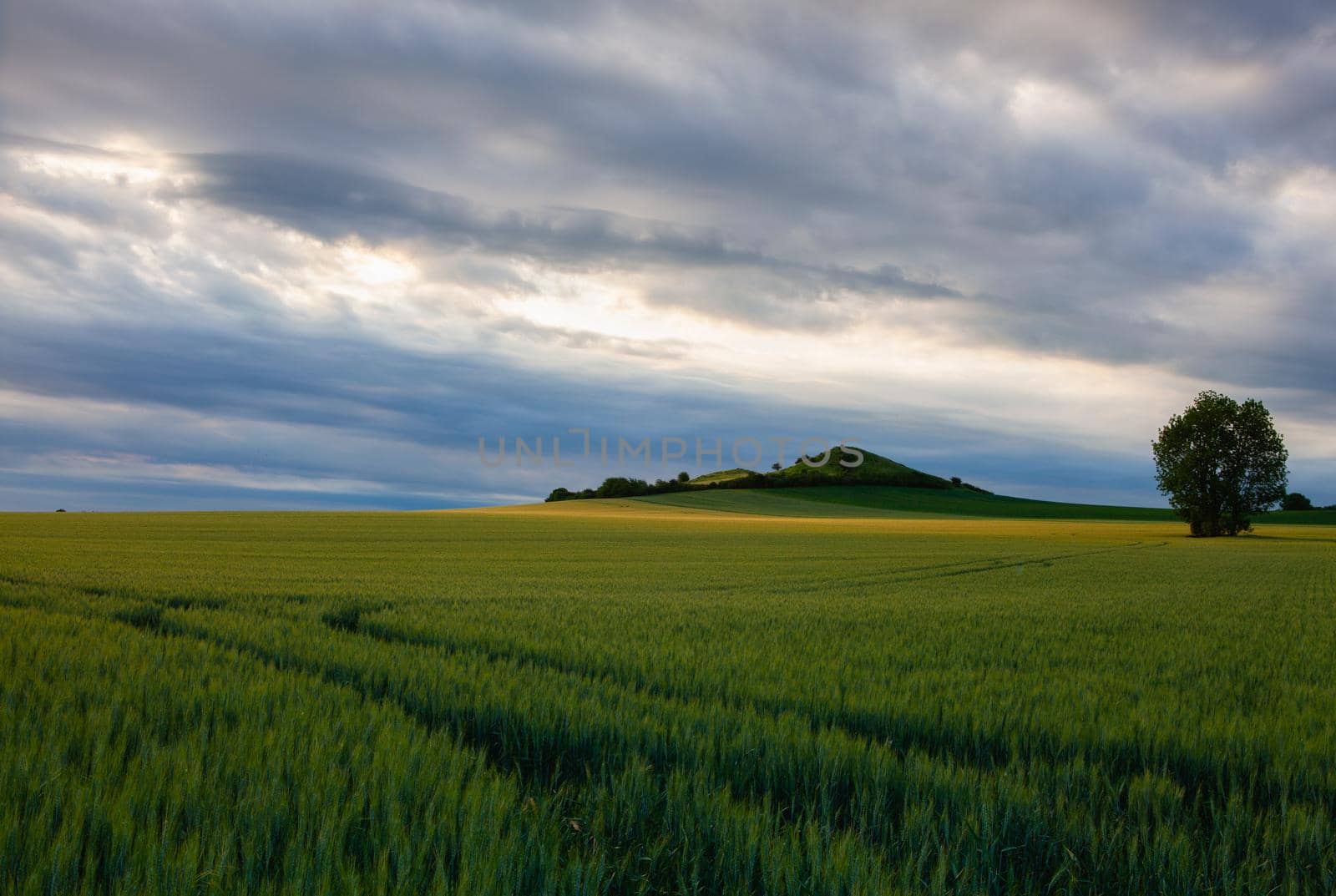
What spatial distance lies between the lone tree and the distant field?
31.6 metres

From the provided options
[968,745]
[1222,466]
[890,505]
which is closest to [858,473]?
[890,505]

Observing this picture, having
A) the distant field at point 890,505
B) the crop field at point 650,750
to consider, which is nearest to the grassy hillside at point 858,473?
the distant field at point 890,505

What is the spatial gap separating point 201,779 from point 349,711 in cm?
143

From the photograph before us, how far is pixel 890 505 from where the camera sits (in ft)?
338

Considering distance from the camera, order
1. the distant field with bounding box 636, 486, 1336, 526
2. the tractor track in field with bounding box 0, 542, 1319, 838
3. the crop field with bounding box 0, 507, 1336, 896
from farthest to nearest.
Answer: the distant field with bounding box 636, 486, 1336, 526
the tractor track in field with bounding box 0, 542, 1319, 838
the crop field with bounding box 0, 507, 1336, 896

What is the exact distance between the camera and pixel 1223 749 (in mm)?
5223

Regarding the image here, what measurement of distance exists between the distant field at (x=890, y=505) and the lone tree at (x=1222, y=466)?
31581 mm

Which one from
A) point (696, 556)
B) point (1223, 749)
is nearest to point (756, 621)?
point (1223, 749)

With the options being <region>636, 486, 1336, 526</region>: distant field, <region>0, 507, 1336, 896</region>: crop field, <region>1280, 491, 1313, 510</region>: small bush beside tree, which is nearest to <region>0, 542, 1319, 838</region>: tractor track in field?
<region>0, 507, 1336, 896</region>: crop field

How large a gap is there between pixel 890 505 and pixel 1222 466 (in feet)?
140

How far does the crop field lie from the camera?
10.0ft

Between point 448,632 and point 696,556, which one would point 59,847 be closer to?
point 448,632

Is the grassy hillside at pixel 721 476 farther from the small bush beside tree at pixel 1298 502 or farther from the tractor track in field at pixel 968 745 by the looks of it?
the tractor track in field at pixel 968 745

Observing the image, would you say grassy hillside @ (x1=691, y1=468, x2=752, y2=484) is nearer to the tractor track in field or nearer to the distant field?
the distant field
